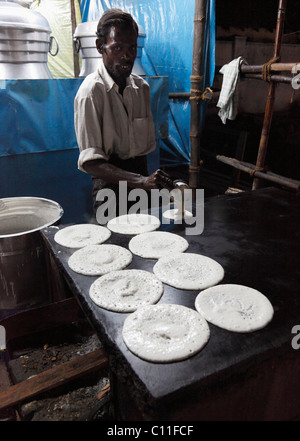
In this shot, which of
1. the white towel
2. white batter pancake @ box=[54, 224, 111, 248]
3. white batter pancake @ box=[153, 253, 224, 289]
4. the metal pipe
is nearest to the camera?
white batter pancake @ box=[153, 253, 224, 289]

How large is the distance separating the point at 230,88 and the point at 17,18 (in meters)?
2.26

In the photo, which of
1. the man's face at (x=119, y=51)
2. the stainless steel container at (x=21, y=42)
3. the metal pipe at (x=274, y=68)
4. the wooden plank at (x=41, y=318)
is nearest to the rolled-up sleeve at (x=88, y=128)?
the man's face at (x=119, y=51)

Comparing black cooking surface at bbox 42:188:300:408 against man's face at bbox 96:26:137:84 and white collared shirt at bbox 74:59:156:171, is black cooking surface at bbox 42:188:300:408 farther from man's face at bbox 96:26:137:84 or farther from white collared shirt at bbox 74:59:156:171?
man's face at bbox 96:26:137:84

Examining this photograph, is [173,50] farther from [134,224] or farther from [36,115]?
[134,224]

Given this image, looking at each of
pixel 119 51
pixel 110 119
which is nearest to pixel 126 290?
pixel 110 119

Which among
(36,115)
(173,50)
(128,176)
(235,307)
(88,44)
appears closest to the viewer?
(235,307)

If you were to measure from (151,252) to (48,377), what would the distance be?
79cm

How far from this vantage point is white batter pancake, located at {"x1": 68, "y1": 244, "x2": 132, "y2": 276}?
162 centimetres

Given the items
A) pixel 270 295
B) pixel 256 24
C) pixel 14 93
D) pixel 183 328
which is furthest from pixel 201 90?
pixel 183 328

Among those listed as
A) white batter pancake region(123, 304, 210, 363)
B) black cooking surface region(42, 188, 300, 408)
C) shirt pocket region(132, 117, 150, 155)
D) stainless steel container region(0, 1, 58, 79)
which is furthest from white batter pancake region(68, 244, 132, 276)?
stainless steel container region(0, 1, 58, 79)

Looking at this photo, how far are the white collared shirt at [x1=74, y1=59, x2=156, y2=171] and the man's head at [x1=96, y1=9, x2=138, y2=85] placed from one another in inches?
4.9

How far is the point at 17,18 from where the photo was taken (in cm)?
310

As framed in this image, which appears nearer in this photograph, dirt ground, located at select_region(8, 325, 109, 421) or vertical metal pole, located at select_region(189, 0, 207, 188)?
dirt ground, located at select_region(8, 325, 109, 421)
